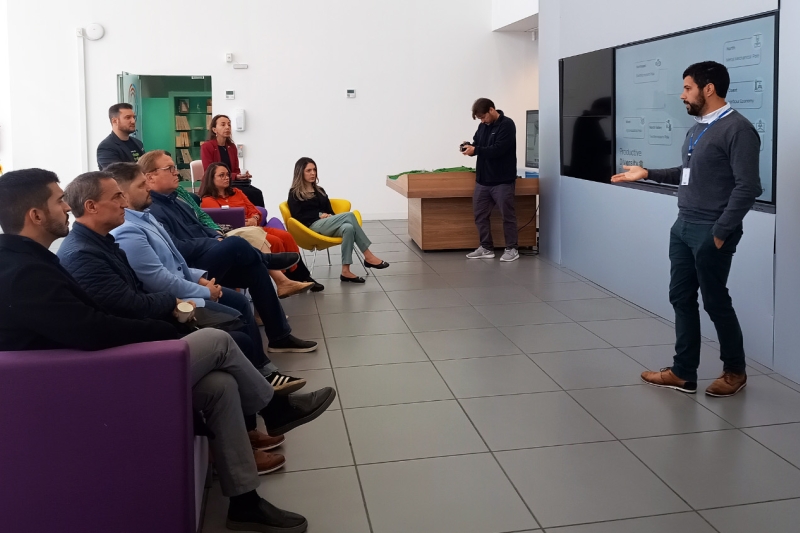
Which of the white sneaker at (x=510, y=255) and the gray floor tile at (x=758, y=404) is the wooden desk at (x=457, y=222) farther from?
the gray floor tile at (x=758, y=404)

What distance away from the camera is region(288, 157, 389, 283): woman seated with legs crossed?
6.95 meters

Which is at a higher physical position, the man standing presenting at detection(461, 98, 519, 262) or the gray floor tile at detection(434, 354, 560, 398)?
the man standing presenting at detection(461, 98, 519, 262)

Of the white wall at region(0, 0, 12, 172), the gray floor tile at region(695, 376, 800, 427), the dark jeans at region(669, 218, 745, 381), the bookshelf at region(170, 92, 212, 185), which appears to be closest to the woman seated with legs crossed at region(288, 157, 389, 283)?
the dark jeans at region(669, 218, 745, 381)

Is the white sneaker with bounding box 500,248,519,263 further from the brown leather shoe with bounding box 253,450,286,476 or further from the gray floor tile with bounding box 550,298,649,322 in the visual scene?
the brown leather shoe with bounding box 253,450,286,476

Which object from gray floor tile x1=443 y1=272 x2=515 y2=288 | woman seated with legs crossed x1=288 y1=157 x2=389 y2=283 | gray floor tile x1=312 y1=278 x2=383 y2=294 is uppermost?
woman seated with legs crossed x1=288 y1=157 x2=389 y2=283

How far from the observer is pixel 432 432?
3496mm

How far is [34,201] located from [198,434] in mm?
874

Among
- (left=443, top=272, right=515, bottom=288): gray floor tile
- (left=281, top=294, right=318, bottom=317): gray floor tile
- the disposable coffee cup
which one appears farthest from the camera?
(left=443, top=272, right=515, bottom=288): gray floor tile

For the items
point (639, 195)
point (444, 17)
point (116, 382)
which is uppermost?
point (444, 17)

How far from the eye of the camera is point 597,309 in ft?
18.8

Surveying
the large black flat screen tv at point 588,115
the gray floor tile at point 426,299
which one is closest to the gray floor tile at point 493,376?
the gray floor tile at point 426,299

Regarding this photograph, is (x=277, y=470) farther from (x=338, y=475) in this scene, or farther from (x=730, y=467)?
(x=730, y=467)

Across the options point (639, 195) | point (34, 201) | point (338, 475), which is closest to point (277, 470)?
point (338, 475)

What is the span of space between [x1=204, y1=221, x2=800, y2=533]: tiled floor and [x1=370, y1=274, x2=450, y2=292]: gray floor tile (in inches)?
38.6
